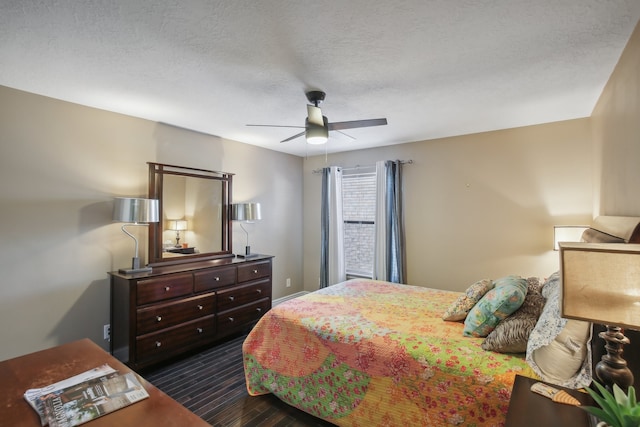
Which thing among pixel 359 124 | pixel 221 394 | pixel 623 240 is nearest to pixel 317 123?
pixel 359 124

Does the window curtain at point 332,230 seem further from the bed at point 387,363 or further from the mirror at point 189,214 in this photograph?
the bed at point 387,363

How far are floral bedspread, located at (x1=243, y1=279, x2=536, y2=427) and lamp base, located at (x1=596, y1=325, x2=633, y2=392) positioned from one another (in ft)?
1.40

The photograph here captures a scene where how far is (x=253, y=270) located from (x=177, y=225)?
40.4 inches

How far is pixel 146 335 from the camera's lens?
8.95 ft

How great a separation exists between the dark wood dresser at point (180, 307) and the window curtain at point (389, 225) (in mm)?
1733

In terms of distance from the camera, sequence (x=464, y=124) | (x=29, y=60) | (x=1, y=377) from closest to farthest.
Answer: (x=1, y=377) → (x=29, y=60) → (x=464, y=124)

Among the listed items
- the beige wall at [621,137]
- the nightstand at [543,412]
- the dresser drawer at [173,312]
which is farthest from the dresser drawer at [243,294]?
the beige wall at [621,137]

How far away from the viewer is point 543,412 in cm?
115

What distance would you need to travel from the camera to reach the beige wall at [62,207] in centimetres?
245

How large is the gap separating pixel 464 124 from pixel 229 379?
354 cm

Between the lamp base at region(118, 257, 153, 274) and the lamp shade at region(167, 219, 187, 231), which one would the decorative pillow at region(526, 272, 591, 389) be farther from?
the lamp shade at region(167, 219, 187, 231)

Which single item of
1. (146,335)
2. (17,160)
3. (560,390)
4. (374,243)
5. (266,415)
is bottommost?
(266,415)

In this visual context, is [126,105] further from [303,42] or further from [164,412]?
[164,412]

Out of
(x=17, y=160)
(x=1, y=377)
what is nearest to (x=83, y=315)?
(x=17, y=160)
